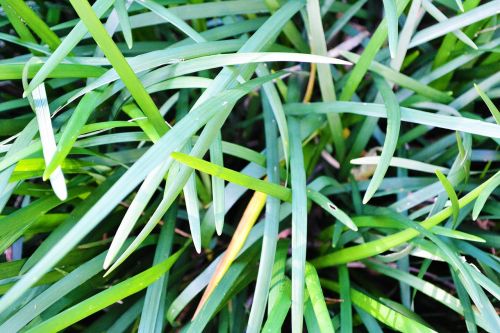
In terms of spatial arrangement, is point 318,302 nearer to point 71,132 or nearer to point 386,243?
point 386,243

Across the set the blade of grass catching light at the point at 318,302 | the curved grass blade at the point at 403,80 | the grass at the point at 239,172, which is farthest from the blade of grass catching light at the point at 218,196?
the curved grass blade at the point at 403,80

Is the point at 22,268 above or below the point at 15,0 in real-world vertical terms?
below

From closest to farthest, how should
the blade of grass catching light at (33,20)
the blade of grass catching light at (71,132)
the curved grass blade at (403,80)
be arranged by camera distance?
the blade of grass catching light at (71,132), the blade of grass catching light at (33,20), the curved grass blade at (403,80)

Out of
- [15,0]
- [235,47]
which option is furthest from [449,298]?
[15,0]

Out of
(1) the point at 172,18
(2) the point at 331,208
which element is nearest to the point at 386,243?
(2) the point at 331,208

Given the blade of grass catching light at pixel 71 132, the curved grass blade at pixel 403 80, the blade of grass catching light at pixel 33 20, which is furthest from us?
the curved grass blade at pixel 403 80

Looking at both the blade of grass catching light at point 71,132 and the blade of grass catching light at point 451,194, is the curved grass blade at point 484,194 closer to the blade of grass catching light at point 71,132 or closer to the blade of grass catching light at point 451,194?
the blade of grass catching light at point 451,194

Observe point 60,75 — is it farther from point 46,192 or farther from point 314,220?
point 314,220

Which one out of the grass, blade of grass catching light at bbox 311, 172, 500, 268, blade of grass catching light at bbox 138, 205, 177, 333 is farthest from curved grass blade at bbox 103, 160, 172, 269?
blade of grass catching light at bbox 311, 172, 500, 268
